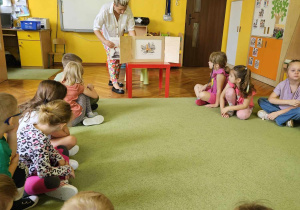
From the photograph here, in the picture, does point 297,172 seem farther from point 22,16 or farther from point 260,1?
point 22,16

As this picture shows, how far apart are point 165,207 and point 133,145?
70 centimetres

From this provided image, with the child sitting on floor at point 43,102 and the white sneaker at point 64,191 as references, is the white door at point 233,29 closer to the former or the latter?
the child sitting on floor at point 43,102

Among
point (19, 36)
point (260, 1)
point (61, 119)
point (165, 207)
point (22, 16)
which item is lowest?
point (165, 207)

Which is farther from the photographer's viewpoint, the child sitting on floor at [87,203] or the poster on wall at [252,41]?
the poster on wall at [252,41]

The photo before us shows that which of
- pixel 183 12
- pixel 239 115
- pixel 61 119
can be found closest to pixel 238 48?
pixel 183 12

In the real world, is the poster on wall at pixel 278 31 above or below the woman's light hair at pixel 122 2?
below

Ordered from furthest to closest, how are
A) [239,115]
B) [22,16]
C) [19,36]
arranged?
[22,16], [19,36], [239,115]

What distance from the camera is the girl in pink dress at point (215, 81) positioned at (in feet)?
9.09

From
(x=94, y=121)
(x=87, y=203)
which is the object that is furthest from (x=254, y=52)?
(x=87, y=203)

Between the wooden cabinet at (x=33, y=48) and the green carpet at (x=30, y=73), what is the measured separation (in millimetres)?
224

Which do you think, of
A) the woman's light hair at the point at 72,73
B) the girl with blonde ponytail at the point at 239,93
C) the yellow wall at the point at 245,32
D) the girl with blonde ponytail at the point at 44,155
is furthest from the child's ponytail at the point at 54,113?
the yellow wall at the point at 245,32

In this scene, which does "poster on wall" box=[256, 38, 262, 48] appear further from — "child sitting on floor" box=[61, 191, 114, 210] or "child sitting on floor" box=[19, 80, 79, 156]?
"child sitting on floor" box=[61, 191, 114, 210]

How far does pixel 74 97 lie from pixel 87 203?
1683 millimetres

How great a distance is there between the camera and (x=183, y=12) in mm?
5520
